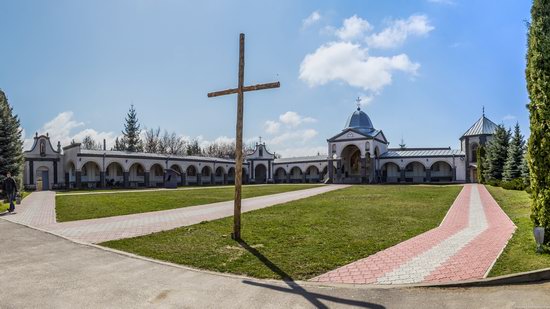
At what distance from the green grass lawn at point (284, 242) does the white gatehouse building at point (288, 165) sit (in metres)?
32.6

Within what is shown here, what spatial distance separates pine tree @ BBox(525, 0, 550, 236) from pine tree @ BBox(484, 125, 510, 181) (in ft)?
98.6

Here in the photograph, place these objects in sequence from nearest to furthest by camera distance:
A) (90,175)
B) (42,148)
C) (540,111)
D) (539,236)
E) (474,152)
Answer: (539,236) → (540,111) → (42,148) → (90,175) → (474,152)

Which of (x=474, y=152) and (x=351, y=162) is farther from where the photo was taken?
(x=351, y=162)

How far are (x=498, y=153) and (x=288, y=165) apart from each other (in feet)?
105

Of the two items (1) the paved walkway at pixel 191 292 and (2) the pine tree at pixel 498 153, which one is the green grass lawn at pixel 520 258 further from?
(2) the pine tree at pixel 498 153

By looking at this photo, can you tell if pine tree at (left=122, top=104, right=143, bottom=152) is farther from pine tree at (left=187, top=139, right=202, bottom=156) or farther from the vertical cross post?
the vertical cross post

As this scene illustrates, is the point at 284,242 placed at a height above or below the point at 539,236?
below

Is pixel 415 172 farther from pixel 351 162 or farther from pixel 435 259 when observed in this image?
pixel 435 259

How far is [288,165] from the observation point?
5872cm

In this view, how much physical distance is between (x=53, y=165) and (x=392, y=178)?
1670 inches

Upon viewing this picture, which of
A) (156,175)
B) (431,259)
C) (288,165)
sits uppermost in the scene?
(288,165)

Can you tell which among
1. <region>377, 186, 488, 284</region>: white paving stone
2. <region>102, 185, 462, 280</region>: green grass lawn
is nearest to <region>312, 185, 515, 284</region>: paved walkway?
<region>377, 186, 488, 284</region>: white paving stone

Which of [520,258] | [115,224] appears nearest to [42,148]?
[115,224]

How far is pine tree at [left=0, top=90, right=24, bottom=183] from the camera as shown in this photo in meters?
20.3
